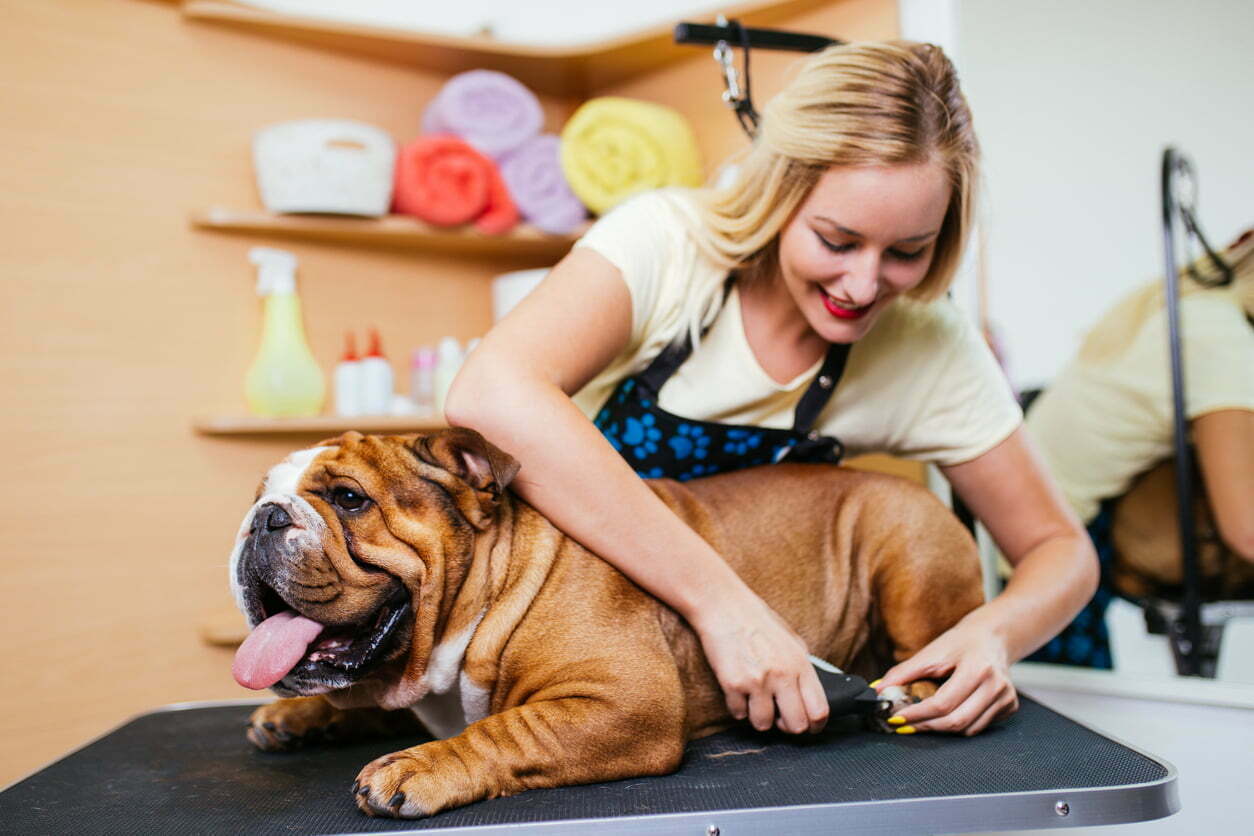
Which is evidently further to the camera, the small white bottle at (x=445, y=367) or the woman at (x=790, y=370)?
the small white bottle at (x=445, y=367)

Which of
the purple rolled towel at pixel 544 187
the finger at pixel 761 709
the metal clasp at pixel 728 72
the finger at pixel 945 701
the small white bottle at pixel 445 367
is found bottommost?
the finger at pixel 945 701

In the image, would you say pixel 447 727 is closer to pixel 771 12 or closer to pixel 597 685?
pixel 597 685

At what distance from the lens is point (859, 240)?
137 cm

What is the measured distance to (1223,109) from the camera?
219 cm

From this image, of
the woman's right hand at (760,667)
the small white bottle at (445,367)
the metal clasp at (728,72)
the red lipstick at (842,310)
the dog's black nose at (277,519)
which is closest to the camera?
the dog's black nose at (277,519)

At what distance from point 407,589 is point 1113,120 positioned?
2017 mm

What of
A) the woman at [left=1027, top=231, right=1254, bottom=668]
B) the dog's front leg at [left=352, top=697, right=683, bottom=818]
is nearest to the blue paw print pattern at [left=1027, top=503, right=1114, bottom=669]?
the woman at [left=1027, top=231, right=1254, bottom=668]

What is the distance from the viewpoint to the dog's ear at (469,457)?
1.18 metres

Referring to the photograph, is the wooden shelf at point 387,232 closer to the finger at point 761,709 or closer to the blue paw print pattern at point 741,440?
the blue paw print pattern at point 741,440

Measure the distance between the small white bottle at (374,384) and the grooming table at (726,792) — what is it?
149 centimetres

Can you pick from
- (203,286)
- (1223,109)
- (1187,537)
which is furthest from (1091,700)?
(203,286)

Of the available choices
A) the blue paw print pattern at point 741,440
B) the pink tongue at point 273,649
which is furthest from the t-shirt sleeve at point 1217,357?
the pink tongue at point 273,649

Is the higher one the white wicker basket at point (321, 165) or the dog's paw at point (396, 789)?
the white wicker basket at point (321, 165)

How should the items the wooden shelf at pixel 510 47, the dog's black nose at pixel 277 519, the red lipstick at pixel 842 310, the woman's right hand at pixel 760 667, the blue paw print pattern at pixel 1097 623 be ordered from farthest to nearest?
the wooden shelf at pixel 510 47 → the blue paw print pattern at pixel 1097 623 → the red lipstick at pixel 842 310 → the woman's right hand at pixel 760 667 → the dog's black nose at pixel 277 519
